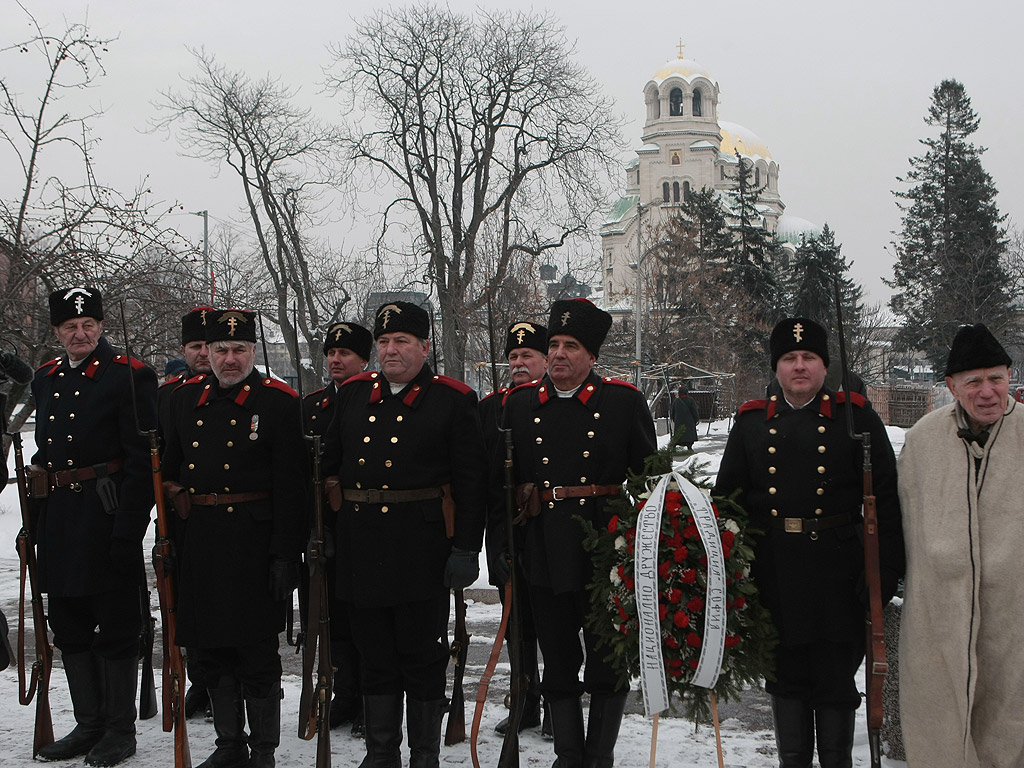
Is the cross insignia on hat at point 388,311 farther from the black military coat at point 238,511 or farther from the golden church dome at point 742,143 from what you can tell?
the golden church dome at point 742,143

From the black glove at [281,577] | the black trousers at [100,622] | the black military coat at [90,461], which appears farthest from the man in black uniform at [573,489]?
the black trousers at [100,622]

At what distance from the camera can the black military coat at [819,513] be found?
4059 millimetres

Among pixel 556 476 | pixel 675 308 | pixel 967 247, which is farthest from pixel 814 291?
pixel 556 476

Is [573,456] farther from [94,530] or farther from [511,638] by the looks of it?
[94,530]

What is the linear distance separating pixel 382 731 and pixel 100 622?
154 centimetres

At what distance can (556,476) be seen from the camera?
4.54m

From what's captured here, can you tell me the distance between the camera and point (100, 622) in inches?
197

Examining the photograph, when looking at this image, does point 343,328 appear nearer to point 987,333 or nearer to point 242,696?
point 242,696

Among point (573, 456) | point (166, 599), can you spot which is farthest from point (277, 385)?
point (573, 456)

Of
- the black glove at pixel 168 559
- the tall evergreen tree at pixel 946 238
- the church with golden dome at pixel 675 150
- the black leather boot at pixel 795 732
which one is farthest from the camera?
the church with golden dome at pixel 675 150

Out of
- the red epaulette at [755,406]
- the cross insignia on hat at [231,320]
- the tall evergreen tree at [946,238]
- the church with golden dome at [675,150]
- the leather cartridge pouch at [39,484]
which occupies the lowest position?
the leather cartridge pouch at [39,484]

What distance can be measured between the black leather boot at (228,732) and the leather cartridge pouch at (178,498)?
0.83m

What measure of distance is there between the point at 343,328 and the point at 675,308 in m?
32.8

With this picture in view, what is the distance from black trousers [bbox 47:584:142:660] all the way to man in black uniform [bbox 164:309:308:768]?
0.45 meters
